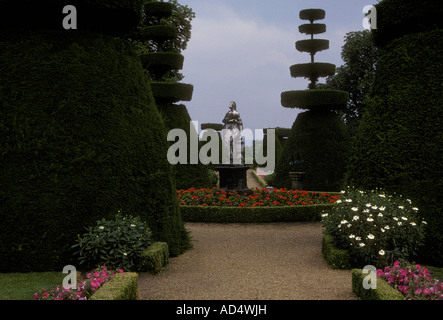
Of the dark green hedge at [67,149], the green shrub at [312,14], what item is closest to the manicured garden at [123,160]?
the dark green hedge at [67,149]

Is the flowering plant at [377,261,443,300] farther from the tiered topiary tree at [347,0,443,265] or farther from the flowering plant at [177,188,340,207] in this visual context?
the flowering plant at [177,188,340,207]

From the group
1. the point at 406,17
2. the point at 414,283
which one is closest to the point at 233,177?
the point at 406,17

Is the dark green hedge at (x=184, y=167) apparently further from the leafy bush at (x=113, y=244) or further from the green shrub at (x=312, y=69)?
the leafy bush at (x=113, y=244)

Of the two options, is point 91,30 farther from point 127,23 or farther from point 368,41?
point 368,41

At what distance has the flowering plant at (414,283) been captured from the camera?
5008mm

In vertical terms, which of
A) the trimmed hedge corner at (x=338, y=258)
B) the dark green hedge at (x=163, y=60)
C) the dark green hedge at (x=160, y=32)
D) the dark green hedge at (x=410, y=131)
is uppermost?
the dark green hedge at (x=160, y=32)

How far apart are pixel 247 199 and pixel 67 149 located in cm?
785

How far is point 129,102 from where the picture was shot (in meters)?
8.00

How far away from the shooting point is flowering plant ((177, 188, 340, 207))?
1370 centimetres

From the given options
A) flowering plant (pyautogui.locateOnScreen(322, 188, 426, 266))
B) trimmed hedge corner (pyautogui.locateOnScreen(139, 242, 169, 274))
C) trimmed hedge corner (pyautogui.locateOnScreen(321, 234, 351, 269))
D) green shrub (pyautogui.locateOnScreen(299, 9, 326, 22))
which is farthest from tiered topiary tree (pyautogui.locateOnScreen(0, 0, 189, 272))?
green shrub (pyautogui.locateOnScreen(299, 9, 326, 22))

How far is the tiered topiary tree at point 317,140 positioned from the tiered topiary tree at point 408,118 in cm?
945

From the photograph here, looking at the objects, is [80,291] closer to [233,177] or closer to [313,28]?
[233,177]

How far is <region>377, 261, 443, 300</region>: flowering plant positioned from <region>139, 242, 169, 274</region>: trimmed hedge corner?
338 centimetres
